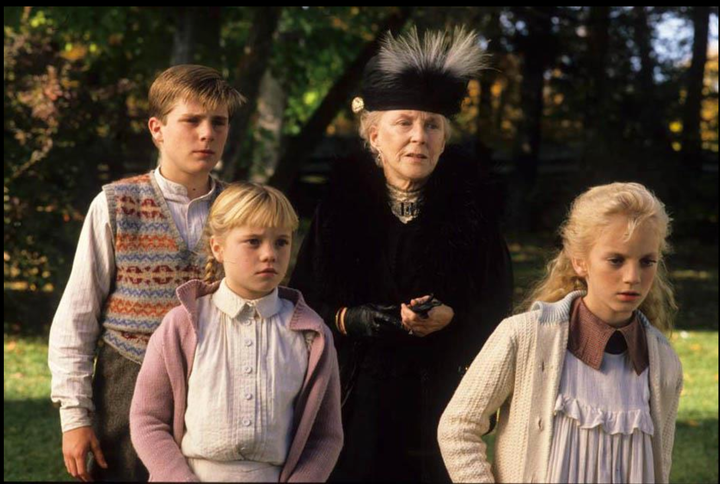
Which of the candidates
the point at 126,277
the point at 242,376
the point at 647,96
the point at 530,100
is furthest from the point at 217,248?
the point at 530,100

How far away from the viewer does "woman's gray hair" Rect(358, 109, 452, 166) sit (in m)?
3.88

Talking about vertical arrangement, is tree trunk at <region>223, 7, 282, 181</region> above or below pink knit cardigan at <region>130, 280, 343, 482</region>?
above

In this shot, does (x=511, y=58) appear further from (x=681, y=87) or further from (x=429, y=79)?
(x=429, y=79)

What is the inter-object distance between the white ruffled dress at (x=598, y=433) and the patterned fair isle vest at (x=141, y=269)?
3.81 feet

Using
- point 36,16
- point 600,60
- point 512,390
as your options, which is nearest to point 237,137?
point 36,16

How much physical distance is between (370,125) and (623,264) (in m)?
1.11

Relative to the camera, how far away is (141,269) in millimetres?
3477

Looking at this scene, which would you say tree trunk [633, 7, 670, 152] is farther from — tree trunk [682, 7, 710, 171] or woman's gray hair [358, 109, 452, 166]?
woman's gray hair [358, 109, 452, 166]

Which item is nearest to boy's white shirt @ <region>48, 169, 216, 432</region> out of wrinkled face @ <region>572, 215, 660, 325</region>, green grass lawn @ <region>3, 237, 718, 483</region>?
wrinkled face @ <region>572, 215, 660, 325</region>

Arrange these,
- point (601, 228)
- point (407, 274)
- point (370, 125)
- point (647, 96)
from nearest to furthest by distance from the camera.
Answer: point (601, 228)
point (407, 274)
point (370, 125)
point (647, 96)

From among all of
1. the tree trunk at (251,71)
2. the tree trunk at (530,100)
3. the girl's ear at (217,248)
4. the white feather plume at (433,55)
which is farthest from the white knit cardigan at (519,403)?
the tree trunk at (530,100)

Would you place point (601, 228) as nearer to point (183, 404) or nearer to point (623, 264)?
point (623, 264)

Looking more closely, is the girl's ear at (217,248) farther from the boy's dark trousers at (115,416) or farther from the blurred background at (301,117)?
the blurred background at (301,117)

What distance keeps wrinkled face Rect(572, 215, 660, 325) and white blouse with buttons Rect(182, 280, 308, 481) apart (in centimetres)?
86
